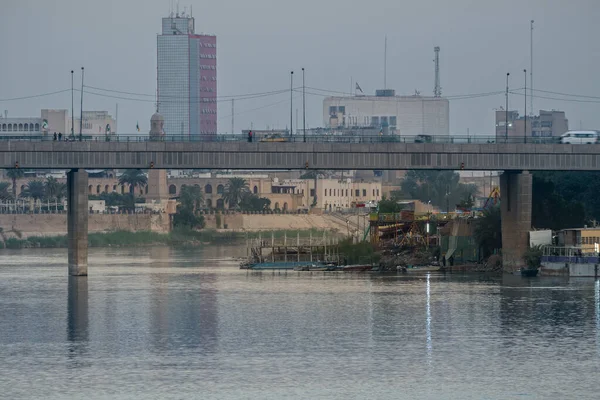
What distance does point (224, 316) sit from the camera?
8825 centimetres

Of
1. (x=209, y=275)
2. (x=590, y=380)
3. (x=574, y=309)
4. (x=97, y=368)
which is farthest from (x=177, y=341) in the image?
(x=209, y=275)

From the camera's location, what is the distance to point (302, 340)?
244ft

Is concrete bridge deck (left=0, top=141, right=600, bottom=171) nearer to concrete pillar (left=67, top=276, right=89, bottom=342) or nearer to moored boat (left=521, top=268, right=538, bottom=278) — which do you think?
moored boat (left=521, top=268, right=538, bottom=278)

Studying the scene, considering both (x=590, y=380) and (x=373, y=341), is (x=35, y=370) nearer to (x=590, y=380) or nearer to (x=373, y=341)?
(x=373, y=341)

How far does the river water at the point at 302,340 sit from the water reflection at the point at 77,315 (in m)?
0.11

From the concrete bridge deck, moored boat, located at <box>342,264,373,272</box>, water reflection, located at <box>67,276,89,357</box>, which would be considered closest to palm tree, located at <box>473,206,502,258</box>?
moored boat, located at <box>342,264,373,272</box>

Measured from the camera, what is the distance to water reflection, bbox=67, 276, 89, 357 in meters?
73.4

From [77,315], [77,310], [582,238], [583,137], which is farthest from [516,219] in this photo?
[77,315]

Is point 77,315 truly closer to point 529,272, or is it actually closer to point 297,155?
point 297,155

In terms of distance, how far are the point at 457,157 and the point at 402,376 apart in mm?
68335

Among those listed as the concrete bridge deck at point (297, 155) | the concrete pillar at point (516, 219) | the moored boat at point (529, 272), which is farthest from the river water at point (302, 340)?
the concrete bridge deck at point (297, 155)

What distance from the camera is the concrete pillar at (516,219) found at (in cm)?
12725

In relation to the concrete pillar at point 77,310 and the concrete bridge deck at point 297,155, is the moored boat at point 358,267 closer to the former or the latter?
the concrete bridge deck at point 297,155

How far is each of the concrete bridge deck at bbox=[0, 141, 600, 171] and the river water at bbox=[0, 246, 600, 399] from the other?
11.1m
